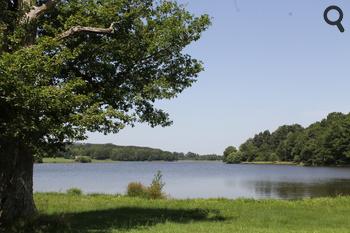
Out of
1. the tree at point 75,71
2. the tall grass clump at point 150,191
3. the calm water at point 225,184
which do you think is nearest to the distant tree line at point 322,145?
the calm water at point 225,184

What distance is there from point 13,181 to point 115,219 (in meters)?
3.67

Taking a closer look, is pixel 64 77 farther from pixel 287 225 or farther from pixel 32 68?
pixel 287 225

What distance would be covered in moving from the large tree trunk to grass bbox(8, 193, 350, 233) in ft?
2.45

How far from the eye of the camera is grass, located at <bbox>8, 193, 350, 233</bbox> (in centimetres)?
1463

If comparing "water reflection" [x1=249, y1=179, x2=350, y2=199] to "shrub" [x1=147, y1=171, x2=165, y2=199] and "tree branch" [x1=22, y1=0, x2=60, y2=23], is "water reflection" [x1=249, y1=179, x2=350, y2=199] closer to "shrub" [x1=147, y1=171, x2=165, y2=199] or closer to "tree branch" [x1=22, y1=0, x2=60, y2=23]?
"shrub" [x1=147, y1=171, x2=165, y2=199]

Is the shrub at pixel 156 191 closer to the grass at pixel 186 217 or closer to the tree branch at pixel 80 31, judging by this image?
the grass at pixel 186 217

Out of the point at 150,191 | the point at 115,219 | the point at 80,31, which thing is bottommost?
the point at 115,219

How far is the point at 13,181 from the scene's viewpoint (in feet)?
50.2

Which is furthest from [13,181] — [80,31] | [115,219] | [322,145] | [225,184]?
[322,145]

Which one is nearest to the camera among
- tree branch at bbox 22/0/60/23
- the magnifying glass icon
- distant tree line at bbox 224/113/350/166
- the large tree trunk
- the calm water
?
the magnifying glass icon

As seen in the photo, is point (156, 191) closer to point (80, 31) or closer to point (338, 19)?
point (80, 31)

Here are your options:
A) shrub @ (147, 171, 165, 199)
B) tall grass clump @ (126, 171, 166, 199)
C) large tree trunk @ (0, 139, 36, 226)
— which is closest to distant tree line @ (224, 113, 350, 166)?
tall grass clump @ (126, 171, 166, 199)

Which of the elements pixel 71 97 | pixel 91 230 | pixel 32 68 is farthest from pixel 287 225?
pixel 32 68

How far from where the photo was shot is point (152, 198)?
27.4 meters
